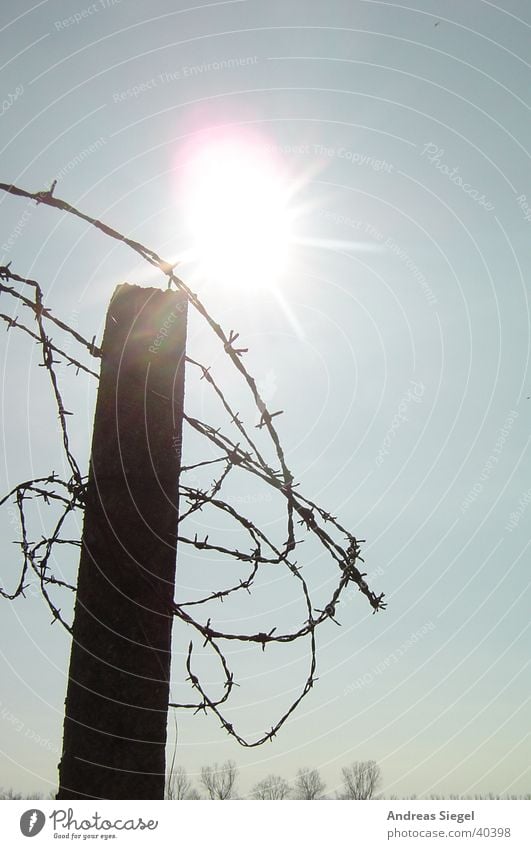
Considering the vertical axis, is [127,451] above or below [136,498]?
above

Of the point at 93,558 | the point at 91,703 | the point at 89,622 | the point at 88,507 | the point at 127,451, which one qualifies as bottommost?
the point at 91,703

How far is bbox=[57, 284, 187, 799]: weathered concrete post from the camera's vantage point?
6.23 feet

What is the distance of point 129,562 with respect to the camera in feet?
6.73

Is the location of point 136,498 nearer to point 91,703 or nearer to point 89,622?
point 89,622

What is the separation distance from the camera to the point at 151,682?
6.43ft

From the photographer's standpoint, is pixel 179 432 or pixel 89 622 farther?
pixel 179 432

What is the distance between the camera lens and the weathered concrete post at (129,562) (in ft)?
6.23

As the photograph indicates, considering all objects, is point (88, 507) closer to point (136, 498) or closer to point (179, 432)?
point (136, 498)

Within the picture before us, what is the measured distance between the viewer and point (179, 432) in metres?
2.24
